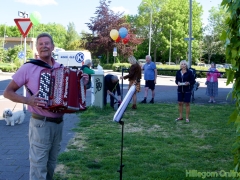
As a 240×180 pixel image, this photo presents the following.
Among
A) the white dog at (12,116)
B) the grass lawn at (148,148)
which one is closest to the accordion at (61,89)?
the grass lawn at (148,148)

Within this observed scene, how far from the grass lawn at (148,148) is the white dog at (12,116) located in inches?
65.7

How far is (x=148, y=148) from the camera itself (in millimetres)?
6742

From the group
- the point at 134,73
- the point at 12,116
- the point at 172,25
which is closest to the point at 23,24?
the point at 12,116

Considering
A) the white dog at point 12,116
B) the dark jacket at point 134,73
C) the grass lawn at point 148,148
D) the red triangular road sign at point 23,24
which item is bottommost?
the grass lawn at point 148,148

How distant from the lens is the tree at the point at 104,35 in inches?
1936

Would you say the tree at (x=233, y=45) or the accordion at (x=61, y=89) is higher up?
the tree at (x=233, y=45)

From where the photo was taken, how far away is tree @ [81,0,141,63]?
49184mm

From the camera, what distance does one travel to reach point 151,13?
59438 mm

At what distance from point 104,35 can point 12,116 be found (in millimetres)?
41686

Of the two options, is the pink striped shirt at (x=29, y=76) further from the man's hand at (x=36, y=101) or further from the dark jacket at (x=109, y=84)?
the dark jacket at (x=109, y=84)

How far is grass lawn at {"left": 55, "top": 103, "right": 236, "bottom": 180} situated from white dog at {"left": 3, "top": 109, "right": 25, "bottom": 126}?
1.67m

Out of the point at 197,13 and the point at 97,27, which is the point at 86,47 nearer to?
the point at 97,27

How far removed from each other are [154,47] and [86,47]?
755 inches

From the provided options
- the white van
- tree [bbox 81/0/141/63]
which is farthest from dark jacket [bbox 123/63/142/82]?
tree [bbox 81/0/141/63]
